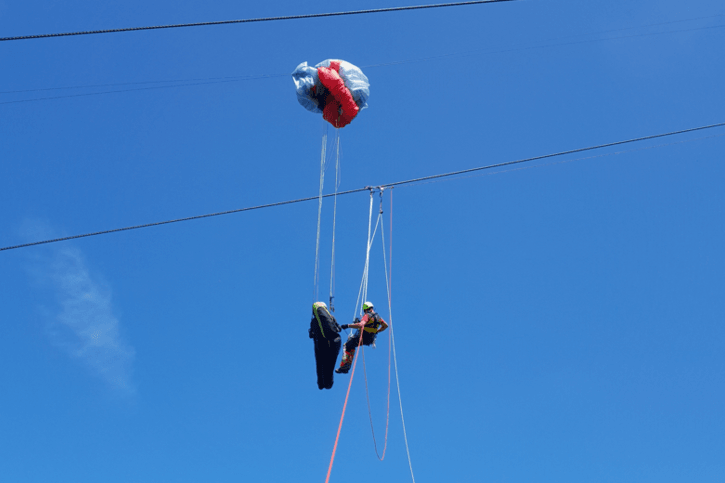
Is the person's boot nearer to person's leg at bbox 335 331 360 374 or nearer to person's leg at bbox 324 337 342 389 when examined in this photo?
person's leg at bbox 335 331 360 374

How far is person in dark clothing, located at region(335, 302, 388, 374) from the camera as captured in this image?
10953 mm

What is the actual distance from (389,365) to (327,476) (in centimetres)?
376

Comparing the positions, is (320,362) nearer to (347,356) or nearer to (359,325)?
(359,325)

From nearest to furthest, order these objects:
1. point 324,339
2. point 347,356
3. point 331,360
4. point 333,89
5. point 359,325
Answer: point 324,339 < point 331,360 < point 359,325 < point 333,89 < point 347,356

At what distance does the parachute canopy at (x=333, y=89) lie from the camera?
11.2 meters

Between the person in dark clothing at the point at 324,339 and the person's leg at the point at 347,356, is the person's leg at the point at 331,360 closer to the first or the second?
the person in dark clothing at the point at 324,339

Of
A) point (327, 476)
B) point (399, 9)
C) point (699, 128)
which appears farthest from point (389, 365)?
point (699, 128)

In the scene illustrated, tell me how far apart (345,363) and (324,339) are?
5.02 feet

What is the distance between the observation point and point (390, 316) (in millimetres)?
10672

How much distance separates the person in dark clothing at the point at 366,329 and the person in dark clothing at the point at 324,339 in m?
0.58

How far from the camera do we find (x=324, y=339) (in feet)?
33.3

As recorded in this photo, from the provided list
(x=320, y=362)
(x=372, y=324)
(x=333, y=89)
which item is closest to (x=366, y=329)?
(x=372, y=324)

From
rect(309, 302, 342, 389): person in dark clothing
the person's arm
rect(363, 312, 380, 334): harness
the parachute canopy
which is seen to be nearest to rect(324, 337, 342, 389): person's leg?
rect(309, 302, 342, 389): person in dark clothing

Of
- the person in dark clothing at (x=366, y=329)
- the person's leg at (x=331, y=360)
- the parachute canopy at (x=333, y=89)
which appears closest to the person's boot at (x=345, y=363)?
the person in dark clothing at (x=366, y=329)
